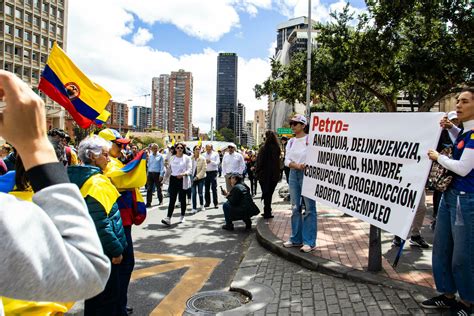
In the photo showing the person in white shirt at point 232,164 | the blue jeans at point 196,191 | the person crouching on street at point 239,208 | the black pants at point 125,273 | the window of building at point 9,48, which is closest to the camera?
the black pants at point 125,273

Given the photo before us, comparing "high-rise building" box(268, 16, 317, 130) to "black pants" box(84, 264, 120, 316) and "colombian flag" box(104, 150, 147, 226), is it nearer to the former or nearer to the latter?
"colombian flag" box(104, 150, 147, 226)

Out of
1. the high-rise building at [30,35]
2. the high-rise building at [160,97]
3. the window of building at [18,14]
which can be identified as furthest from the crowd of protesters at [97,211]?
the high-rise building at [160,97]

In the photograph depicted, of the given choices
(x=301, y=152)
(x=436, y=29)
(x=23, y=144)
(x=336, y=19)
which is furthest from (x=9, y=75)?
(x=336, y=19)

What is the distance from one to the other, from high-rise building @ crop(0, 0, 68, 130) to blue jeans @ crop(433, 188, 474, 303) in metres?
74.8

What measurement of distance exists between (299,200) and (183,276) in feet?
6.52

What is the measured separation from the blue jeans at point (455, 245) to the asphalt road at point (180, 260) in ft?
7.93

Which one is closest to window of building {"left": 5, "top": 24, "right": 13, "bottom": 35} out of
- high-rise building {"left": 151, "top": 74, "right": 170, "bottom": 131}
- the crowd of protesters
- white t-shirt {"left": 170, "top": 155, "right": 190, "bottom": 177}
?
high-rise building {"left": 151, "top": 74, "right": 170, "bottom": 131}

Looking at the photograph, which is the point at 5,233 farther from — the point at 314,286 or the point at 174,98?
the point at 174,98

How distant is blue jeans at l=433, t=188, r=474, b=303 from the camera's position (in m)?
3.46

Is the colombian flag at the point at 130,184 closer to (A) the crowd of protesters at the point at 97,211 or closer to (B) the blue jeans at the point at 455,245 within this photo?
(A) the crowd of protesters at the point at 97,211

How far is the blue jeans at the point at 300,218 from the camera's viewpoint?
228 inches

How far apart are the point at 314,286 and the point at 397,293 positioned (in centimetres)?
87

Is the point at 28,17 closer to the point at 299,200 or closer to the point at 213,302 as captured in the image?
the point at 299,200

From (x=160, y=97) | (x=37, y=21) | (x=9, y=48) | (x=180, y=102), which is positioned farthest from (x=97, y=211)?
(x=160, y=97)
